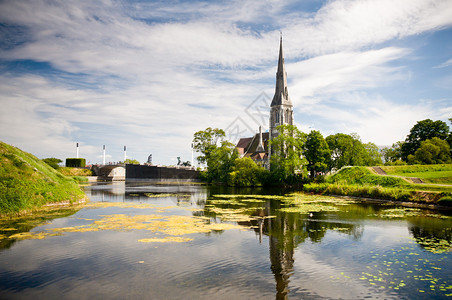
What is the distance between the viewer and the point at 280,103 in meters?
92.4

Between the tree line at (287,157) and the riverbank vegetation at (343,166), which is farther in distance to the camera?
the tree line at (287,157)

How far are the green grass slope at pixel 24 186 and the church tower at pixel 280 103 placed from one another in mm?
74517

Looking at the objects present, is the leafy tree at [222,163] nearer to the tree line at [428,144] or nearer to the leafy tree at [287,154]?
the leafy tree at [287,154]

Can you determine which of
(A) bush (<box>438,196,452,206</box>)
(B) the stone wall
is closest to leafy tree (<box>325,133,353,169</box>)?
(B) the stone wall

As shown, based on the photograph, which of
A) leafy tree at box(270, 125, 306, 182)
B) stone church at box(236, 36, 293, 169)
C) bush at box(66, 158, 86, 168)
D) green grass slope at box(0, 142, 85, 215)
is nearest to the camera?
green grass slope at box(0, 142, 85, 215)

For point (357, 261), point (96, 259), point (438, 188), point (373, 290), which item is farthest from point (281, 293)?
point (438, 188)

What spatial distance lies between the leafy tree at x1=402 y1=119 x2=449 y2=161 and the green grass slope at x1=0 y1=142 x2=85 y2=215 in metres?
72.4

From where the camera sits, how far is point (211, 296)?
7.87 meters

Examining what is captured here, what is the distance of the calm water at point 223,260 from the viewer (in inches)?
327

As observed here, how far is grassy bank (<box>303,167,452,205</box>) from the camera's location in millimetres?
28097

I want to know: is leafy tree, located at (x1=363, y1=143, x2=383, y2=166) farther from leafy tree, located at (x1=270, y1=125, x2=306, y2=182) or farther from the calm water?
the calm water

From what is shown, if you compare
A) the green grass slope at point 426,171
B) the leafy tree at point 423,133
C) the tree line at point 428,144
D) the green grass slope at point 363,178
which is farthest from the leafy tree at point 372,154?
the green grass slope at point 363,178

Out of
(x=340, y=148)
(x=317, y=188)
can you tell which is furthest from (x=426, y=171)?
(x=340, y=148)

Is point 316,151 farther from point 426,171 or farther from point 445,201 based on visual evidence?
point 445,201
